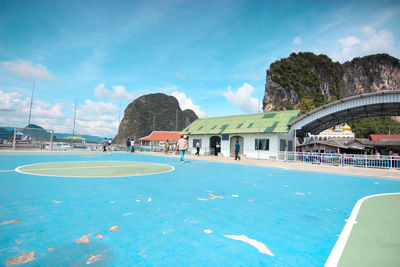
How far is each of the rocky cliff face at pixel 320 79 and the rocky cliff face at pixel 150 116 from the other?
2712 inches

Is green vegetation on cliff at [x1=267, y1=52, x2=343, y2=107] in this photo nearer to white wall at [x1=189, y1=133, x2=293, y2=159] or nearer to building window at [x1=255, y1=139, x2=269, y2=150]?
white wall at [x1=189, y1=133, x2=293, y2=159]

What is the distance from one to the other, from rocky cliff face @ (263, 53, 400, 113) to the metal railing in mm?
48021

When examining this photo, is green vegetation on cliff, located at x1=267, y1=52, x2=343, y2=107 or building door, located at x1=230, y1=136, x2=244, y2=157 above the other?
green vegetation on cliff, located at x1=267, y1=52, x2=343, y2=107

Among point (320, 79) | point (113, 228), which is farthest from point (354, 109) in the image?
point (320, 79)

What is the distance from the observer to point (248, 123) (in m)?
27.0

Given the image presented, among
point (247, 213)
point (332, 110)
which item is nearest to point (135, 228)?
point (247, 213)

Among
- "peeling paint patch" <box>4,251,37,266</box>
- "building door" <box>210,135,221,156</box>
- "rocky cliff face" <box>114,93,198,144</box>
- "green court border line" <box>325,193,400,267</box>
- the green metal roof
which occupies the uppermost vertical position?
"rocky cliff face" <box>114,93,198,144</box>

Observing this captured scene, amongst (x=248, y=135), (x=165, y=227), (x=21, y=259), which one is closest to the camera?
(x=21, y=259)

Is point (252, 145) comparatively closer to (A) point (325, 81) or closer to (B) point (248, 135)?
(B) point (248, 135)

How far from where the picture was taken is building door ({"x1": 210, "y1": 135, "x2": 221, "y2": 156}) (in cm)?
2995

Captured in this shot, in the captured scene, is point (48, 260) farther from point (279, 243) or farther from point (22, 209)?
point (279, 243)

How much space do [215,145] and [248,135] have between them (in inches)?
243

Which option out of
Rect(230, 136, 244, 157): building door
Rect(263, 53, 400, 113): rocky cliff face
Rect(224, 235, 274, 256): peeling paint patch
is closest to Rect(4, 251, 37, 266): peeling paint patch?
Rect(224, 235, 274, 256): peeling paint patch

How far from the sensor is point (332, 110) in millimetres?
19188
